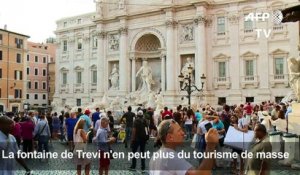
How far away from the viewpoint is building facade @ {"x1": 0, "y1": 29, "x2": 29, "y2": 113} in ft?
147

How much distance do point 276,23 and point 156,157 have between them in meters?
26.7

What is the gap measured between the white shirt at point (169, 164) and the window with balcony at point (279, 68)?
1018 inches

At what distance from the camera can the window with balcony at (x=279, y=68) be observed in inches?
1076

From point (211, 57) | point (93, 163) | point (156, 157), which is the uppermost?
point (211, 57)

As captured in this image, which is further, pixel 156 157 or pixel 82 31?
pixel 82 31

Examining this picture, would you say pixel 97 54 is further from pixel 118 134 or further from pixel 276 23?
pixel 118 134

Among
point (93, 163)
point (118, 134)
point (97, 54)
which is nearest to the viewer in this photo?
point (93, 163)

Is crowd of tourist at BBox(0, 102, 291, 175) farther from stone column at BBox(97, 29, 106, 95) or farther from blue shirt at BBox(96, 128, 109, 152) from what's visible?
stone column at BBox(97, 29, 106, 95)

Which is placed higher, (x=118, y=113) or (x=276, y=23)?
(x=276, y=23)

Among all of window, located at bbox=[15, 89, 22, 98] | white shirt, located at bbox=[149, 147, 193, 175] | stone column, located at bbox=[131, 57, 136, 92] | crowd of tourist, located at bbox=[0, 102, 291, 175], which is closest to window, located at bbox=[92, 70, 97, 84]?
stone column, located at bbox=[131, 57, 136, 92]

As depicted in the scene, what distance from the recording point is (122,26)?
34031 mm

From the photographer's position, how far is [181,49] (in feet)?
102

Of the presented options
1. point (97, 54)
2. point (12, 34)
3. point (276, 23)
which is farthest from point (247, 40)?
point (12, 34)

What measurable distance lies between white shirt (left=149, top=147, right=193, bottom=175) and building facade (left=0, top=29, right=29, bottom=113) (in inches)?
1750
